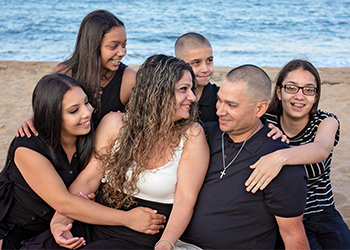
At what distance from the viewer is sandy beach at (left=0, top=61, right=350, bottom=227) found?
487cm

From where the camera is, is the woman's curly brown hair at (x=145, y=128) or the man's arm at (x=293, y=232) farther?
the woman's curly brown hair at (x=145, y=128)

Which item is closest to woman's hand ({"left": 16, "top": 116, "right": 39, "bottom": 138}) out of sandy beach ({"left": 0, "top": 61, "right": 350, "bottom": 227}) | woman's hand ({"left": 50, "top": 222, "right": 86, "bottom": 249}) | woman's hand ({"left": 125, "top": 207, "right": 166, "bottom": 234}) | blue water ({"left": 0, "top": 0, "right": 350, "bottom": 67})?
woman's hand ({"left": 50, "top": 222, "right": 86, "bottom": 249})

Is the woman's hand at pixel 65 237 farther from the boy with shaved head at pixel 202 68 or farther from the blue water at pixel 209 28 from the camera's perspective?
the blue water at pixel 209 28

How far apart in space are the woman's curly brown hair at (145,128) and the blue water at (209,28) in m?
8.27

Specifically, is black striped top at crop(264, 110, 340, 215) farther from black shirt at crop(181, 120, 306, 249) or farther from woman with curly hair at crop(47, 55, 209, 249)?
woman with curly hair at crop(47, 55, 209, 249)

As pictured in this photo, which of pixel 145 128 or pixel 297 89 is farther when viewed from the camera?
pixel 297 89

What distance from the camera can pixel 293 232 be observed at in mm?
2535

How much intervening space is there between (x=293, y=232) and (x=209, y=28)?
18.4 m

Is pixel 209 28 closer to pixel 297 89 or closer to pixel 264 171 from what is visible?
pixel 297 89

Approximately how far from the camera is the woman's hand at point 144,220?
2.72 metres

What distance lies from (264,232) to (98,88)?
82.6 inches

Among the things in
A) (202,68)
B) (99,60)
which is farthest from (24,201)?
(202,68)

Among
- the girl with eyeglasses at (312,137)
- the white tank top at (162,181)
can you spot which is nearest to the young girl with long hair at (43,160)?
the white tank top at (162,181)

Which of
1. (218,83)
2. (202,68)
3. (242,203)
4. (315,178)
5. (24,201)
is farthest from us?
(218,83)
